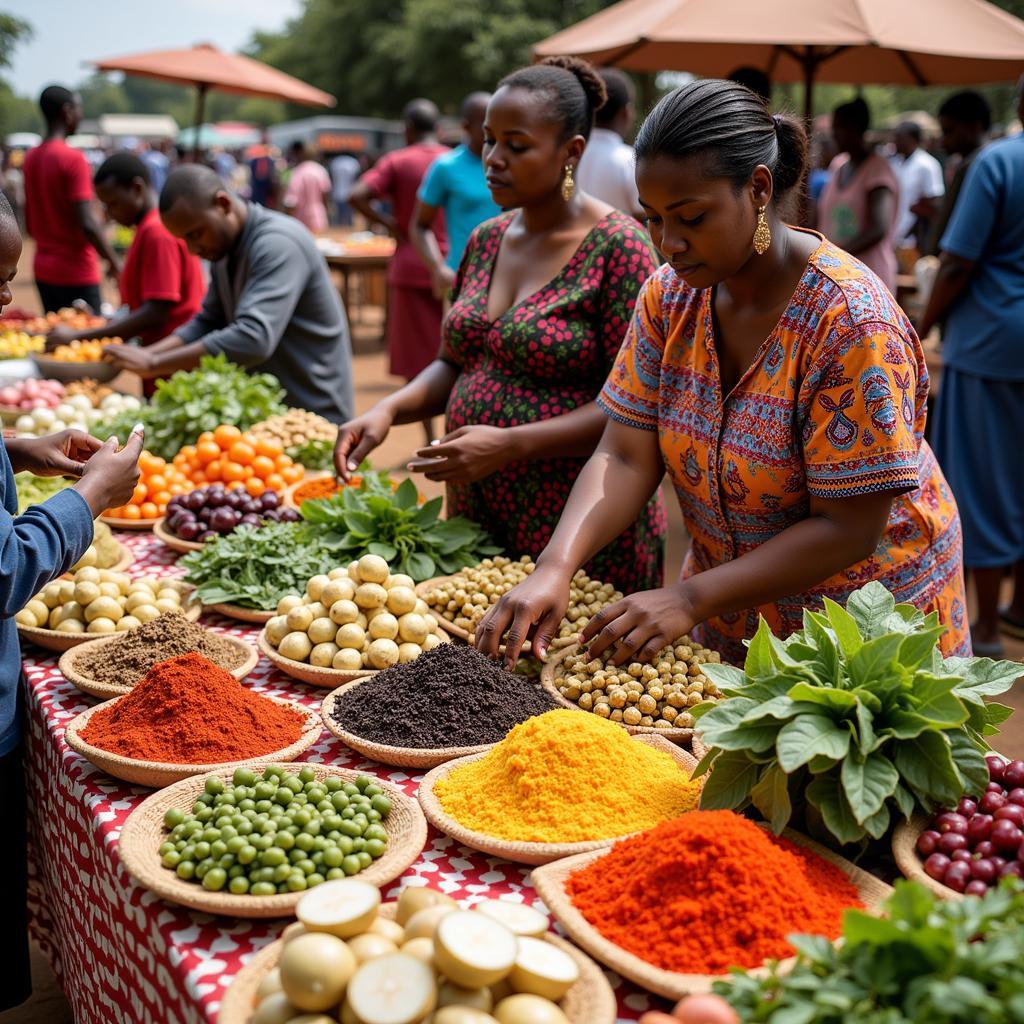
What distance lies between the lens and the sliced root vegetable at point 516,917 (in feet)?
4.42

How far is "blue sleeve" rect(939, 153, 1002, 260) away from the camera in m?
4.30

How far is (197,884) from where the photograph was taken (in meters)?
1.51

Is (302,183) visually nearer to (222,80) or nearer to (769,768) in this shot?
(222,80)

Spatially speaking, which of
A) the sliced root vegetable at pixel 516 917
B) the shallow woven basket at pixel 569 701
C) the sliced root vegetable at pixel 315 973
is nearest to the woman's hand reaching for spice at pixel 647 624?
the shallow woven basket at pixel 569 701

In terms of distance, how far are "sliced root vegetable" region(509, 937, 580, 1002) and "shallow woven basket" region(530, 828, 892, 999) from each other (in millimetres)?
65

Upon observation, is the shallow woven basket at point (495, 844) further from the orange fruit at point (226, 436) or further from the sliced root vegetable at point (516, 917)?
the orange fruit at point (226, 436)

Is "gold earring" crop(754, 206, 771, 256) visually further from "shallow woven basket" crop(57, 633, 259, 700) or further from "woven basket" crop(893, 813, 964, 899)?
"shallow woven basket" crop(57, 633, 259, 700)

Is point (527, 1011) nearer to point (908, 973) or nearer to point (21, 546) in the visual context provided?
point (908, 973)

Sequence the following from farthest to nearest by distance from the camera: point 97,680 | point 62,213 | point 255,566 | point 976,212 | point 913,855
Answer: point 62,213 → point 976,212 → point 255,566 → point 97,680 → point 913,855

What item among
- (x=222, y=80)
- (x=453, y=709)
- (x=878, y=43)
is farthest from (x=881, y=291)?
(x=222, y=80)

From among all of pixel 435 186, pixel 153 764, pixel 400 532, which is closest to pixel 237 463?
pixel 400 532

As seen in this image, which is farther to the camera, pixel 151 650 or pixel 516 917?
pixel 151 650

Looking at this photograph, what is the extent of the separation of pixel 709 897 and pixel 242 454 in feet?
8.58

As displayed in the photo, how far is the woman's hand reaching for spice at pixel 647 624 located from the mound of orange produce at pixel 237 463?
1.81m
